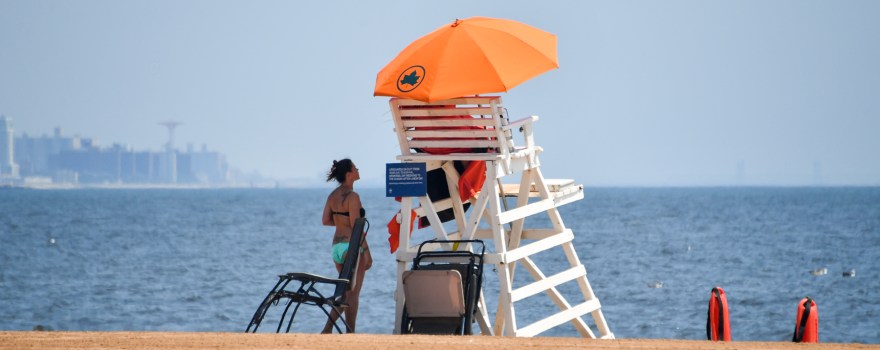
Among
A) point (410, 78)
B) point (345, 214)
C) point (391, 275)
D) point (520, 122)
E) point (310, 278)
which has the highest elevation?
point (410, 78)

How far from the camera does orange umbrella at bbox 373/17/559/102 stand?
961 cm

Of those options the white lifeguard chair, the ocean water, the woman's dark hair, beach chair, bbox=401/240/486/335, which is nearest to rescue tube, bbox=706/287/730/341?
the white lifeguard chair

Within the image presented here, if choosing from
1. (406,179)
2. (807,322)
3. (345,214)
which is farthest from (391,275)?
(807,322)

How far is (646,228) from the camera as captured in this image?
6288 cm

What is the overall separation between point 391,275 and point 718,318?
2210cm

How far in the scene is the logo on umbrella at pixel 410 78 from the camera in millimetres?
9703

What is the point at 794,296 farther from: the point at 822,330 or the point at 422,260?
the point at 422,260

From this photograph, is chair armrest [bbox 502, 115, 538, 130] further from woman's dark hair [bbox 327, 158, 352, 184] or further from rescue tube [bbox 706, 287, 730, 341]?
rescue tube [bbox 706, 287, 730, 341]

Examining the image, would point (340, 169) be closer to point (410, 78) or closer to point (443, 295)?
point (410, 78)

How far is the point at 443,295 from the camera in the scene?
9594mm

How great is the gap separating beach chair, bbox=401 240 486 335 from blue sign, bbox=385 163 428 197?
0.41 metres

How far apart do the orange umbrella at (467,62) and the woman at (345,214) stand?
2.22ft

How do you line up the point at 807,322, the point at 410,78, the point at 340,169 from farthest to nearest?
the point at 340,169 < the point at 410,78 < the point at 807,322

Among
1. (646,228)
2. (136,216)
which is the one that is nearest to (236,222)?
(136,216)
